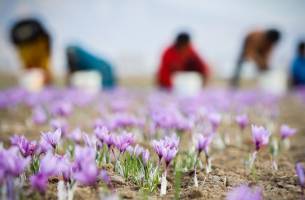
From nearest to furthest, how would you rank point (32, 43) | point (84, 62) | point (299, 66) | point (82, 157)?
point (82, 157), point (32, 43), point (84, 62), point (299, 66)

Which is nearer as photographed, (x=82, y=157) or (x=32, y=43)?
(x=82, y=157)

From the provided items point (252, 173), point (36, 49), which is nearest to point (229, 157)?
point (252, 173)

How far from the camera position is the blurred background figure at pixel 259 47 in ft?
43.6

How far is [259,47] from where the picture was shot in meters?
13.7

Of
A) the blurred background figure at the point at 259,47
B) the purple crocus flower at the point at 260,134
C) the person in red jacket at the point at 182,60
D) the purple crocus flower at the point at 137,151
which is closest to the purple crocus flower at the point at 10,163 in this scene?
the purple crocus flower at the point at 137,151

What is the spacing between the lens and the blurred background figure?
13.3 m

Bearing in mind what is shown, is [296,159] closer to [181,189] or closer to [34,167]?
[181,189]

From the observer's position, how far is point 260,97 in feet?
29.5

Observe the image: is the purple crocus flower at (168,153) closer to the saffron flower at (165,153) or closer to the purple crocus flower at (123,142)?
the saffron flower at (165,153)

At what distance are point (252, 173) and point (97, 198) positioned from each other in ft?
3.87

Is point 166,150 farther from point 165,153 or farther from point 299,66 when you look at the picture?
point 299,66

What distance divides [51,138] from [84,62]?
37.2 feet

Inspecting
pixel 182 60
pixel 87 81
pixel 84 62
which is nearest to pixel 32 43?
pixel 84 62

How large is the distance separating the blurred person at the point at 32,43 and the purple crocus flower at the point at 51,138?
1052cm
